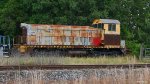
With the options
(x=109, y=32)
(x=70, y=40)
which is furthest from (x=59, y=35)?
(x=109, y=32)

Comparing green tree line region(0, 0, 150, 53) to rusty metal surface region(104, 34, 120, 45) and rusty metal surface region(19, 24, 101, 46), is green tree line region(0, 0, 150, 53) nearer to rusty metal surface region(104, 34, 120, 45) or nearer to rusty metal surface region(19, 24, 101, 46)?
rusty metal surface region(104, 34, 120, 45)

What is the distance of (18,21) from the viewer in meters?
37.0

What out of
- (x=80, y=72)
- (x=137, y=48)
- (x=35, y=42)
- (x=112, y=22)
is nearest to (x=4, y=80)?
(x=80, y=72)

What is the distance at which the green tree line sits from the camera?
36.0 meters

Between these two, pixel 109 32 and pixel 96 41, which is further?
pixel 109 32

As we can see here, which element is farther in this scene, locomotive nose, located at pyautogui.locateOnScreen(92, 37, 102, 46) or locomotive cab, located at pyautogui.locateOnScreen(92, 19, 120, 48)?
locomotive cab, located at pyautogui.locateOnScreen(92, 19, 120, 48)

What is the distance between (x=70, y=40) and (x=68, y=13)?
4563 mm

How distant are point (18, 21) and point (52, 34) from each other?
6.28 meters

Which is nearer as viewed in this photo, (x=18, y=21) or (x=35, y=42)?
(x=35, y=42)

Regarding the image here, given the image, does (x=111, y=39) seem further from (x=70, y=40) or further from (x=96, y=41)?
(x=70, y=40)

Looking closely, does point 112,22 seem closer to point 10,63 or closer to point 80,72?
point 10,63

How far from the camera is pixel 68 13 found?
3600 centimetres

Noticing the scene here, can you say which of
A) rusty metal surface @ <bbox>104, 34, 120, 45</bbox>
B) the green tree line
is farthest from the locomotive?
the green tree line

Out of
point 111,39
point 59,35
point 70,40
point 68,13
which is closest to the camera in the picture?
point 59,35
